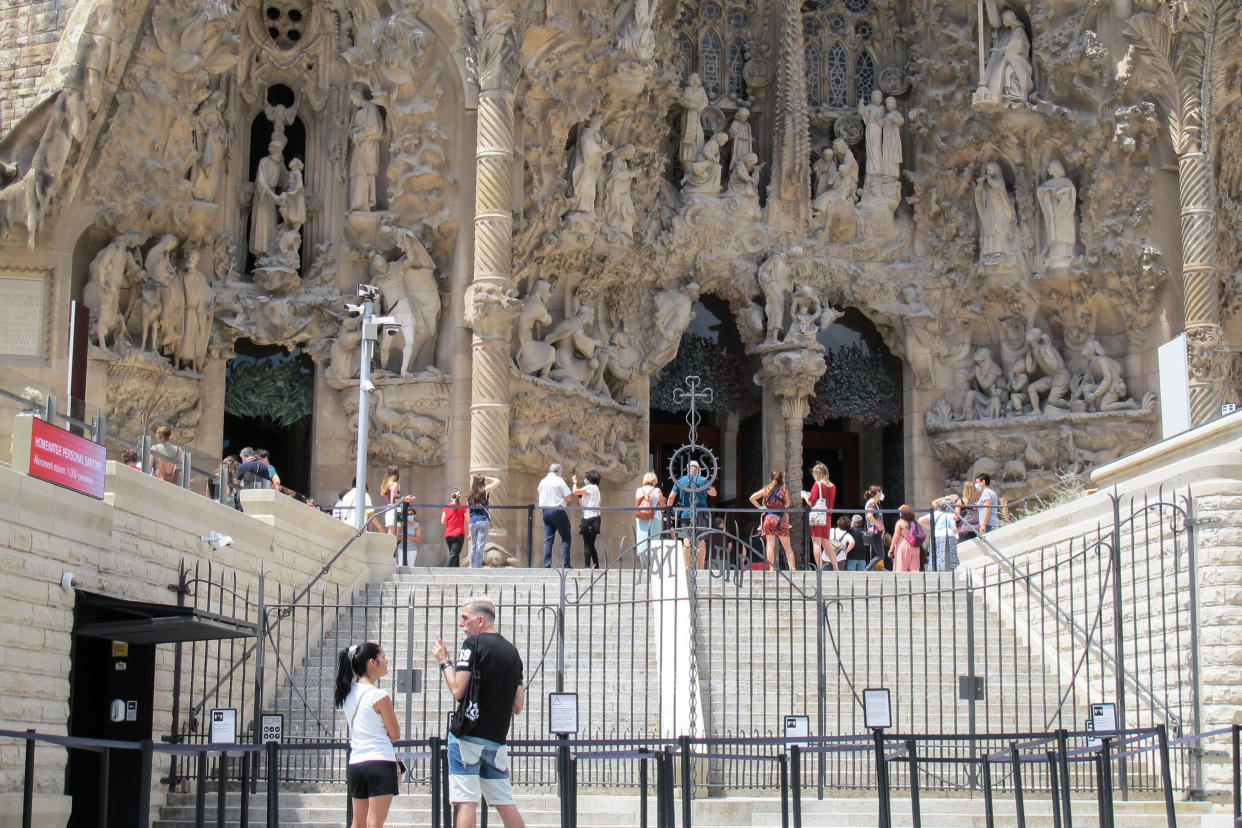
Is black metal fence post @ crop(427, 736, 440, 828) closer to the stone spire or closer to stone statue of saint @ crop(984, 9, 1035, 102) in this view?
the stone spire

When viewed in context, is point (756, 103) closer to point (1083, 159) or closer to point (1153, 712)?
point (1083, 159)

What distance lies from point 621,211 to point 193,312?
6.80 meters

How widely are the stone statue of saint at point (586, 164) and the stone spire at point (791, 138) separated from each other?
3.73 meters

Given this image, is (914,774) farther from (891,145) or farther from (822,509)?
(891,145)

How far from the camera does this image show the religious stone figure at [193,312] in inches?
932

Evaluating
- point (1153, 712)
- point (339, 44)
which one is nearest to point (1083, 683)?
point (1153, 712)

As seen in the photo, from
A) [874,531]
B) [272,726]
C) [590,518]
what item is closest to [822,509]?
[874,531]

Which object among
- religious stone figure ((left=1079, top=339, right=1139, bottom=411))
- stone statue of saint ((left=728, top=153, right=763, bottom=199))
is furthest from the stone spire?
religious stone figure ((left=1079, top=339, right=1139, bottom=411))

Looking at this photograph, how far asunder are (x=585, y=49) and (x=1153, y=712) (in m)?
14.2

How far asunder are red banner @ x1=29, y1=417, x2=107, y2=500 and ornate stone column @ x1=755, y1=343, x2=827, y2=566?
15.6 m

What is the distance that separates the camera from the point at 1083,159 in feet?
89.2

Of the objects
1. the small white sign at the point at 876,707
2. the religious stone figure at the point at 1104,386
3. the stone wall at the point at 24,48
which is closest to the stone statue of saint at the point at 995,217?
the religious stone figure at the point at 1104,386

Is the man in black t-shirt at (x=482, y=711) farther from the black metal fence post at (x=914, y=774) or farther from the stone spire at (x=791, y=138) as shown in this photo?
the stone spire at (x=791, y=138)

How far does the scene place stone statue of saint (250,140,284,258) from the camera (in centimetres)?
2472
